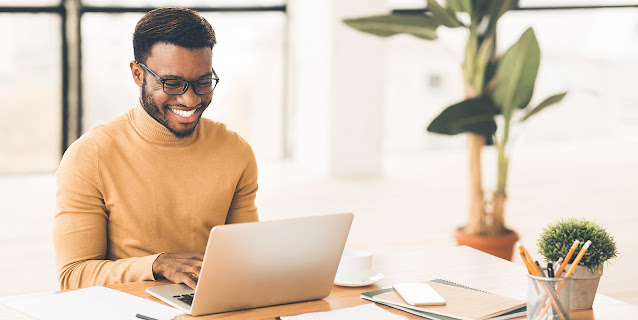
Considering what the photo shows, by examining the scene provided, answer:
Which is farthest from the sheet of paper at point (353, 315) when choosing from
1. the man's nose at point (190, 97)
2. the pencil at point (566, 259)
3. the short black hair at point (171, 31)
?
the short black hair at point (171, 31)

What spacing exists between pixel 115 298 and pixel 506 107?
2.16 meters

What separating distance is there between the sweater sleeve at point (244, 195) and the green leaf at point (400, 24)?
143cm

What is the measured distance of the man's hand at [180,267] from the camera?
1790 millimetres

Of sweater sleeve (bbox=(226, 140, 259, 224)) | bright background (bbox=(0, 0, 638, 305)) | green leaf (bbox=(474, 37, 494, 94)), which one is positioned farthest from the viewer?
bright background (bbox=(0, 0, 638, 305))

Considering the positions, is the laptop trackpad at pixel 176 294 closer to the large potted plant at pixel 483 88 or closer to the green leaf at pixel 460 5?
the large potted plant at pixel 483 88

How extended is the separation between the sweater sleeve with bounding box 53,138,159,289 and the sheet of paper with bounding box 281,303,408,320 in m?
0.44

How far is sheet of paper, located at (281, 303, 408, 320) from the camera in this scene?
1646mm

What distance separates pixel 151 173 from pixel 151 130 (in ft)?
0.36

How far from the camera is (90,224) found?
6.50 ft

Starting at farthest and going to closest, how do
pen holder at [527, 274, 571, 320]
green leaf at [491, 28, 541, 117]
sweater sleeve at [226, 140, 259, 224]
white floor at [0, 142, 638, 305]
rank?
white floor at [0, 142, 638, 305], green leaf at [491, 28, 541, 117], sweater sleeve at [226, 140, 259, 224], pen holder at [527, 274, 571, 320]

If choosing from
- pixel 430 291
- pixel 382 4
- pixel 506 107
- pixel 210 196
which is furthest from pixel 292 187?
pixel 430 291

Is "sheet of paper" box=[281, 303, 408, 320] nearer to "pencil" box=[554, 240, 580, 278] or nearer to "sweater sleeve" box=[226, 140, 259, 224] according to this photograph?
"pencil" box=[554, 240, 580, 278]

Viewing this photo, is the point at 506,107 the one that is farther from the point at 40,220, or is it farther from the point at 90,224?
the point at 40,220

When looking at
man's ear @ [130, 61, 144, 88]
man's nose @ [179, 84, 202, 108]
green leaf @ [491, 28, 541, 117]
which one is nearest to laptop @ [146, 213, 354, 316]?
man's nose @ [179, 84, 202, 108]
